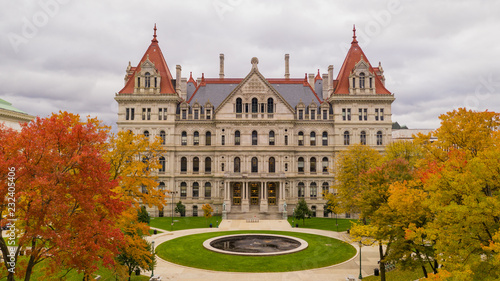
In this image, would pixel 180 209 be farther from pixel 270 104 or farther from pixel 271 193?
pixel 270 104

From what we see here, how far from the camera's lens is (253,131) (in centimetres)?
5838

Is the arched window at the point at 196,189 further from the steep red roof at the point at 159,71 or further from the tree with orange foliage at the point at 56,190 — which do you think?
the tree with orange foliage at the point at 56,190

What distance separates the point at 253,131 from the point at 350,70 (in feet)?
70.9

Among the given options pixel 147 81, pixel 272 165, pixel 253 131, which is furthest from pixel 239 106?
pixel 147 81

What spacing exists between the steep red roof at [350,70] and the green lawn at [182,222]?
3262 cm

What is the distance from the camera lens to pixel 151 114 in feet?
190

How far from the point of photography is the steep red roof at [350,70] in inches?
2306

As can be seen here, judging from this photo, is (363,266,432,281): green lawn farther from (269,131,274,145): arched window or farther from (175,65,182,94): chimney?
(175,65,182,94): chimney

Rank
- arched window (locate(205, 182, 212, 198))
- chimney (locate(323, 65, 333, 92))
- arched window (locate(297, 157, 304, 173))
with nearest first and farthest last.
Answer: arched window (locate(205, 182, 212, 198)) → arched window (locate(297, 157, 304, 173)) → chimney (locate(323, 65, 333, 92))

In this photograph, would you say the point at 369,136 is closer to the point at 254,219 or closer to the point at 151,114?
the point at 254,219

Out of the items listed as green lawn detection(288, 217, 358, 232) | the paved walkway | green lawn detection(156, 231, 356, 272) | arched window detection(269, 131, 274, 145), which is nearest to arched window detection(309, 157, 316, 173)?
arched window detection(269, 131, 274, 145)

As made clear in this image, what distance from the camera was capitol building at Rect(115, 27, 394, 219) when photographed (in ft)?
189

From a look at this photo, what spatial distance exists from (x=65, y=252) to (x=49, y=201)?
2.63 meters

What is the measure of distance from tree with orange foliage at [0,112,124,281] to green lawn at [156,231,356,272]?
15.8m
